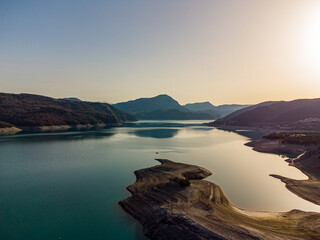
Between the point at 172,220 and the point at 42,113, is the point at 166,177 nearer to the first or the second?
the point at 172,220

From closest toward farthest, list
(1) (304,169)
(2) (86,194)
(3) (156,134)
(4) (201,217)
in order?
(4) (201,217) → (2) (86,194) → (1) (304,169) → (3) (156,134)

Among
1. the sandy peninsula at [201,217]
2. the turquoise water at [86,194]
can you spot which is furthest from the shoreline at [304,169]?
the sandy peninsula at [201,217]

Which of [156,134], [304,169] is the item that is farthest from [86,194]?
[156,134]

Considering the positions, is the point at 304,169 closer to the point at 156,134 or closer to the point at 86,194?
the point at 86,194

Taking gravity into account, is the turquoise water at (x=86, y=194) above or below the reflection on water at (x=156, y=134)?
below

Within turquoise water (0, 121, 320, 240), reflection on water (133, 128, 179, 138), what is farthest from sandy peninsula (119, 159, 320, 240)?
reflection on water (133, 128, 179, 138)

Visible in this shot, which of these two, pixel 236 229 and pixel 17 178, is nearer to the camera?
pixel 236 229

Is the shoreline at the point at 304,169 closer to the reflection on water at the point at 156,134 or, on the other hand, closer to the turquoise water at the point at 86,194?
the turquoise water at the point at 86,194

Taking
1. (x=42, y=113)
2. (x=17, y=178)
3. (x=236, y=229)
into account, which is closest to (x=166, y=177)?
(x=236, y=229)
